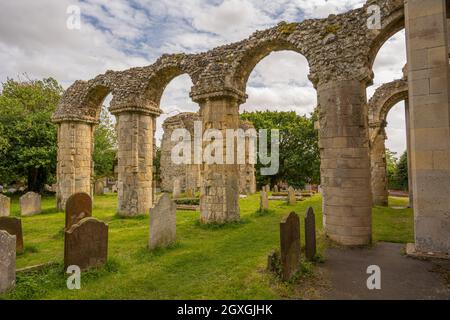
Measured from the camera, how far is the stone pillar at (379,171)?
1548 centimetres

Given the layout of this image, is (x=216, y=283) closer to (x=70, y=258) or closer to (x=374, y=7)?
(x=70, y=258)

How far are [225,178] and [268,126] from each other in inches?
897

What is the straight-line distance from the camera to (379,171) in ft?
51.2

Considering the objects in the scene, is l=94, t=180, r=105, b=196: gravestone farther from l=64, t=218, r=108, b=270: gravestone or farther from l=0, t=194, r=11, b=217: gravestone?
l=64, t=218, r=108, b=270: gravestone

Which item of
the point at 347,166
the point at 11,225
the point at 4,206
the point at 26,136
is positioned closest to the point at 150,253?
the point at 11,225

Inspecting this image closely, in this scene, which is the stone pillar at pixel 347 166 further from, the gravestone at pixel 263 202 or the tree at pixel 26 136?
the tree at pixel 26 136

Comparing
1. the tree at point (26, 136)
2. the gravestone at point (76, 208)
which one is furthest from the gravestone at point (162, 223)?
the tree at point (26, 136)

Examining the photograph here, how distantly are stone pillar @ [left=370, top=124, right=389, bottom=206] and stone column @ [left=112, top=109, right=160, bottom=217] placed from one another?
40.2ft

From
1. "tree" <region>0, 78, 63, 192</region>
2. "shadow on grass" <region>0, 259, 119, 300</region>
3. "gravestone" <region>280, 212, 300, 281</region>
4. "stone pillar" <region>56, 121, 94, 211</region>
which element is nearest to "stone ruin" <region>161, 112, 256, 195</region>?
"tree" <region>0, 78, 63, 192</region>

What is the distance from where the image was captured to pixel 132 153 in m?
12.1

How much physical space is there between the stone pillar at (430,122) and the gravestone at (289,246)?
289cm

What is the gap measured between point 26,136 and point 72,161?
8.62 m

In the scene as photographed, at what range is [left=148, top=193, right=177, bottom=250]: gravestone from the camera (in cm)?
689
